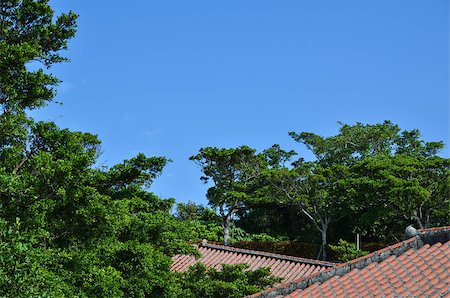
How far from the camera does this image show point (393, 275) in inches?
234

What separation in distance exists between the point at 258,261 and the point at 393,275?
11.8 m

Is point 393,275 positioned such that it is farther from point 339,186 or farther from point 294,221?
point 294,221

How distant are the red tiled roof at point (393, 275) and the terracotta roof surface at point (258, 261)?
935 cm

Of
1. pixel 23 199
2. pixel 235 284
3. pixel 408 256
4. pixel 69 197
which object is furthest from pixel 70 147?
pixel 408 256

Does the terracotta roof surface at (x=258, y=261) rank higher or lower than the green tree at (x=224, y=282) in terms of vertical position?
higher

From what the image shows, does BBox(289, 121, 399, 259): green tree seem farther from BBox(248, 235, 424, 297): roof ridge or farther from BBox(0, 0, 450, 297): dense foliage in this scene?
BBox(248, 235, 424, 297): roof ridge

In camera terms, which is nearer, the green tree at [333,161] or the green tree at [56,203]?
the green tree at [56,203]

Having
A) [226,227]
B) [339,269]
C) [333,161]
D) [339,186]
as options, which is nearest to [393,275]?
[339,269]

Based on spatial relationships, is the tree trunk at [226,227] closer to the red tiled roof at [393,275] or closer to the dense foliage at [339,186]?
the dense foliage at [339,186]

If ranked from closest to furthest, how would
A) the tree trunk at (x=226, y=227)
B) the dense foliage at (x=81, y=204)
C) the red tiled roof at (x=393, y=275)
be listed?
the red tiled roof at (x=393, y=275) → the dense foliage at (x=81, y=204) → the tree trunk at (x=226, y=227)

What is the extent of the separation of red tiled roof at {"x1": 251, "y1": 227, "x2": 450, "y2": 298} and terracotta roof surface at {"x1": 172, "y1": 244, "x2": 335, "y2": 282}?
9352mm

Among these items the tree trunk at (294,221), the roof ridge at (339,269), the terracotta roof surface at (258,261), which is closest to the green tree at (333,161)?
the tree trunk at (294,221)

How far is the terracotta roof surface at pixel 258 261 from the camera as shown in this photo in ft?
54.1

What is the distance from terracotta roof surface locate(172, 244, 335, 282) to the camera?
16500mm
